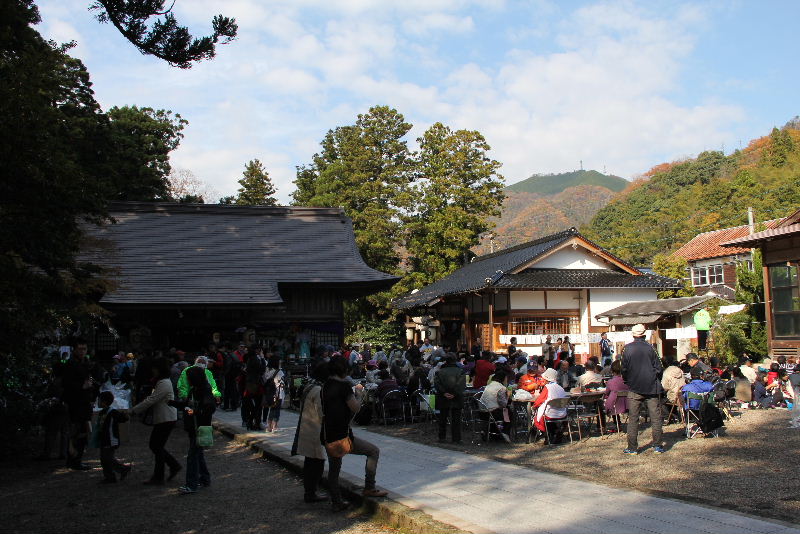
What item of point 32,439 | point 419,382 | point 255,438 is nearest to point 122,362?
point 32,439

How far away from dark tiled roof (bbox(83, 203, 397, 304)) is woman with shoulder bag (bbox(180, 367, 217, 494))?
10.8 meters

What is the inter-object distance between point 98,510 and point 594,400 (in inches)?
279

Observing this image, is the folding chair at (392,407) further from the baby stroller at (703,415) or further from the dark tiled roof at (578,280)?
the dark tiled roof at (578,280)

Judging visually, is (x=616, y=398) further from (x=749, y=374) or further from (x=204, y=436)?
(x=204, y=436)

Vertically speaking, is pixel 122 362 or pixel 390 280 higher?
pixel 390 280

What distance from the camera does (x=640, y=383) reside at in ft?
28.4

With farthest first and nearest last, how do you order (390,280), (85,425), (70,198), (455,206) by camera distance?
(455,206) < (390,280) < (85,425) < (70,198)

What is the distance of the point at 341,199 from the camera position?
3725 centimetres

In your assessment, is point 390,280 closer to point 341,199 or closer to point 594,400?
point 594,400

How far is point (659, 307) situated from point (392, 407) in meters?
13.7

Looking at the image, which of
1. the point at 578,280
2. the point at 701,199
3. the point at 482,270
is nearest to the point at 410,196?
the point at 482,270

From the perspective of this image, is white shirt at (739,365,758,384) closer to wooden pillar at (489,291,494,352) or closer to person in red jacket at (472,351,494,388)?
person in red jacket at (472,351,494,388)

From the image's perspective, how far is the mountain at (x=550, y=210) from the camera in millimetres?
81562

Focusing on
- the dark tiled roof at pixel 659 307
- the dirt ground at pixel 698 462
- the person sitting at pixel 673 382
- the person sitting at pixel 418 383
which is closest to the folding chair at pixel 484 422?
the dirt ground at pixel 698 462
